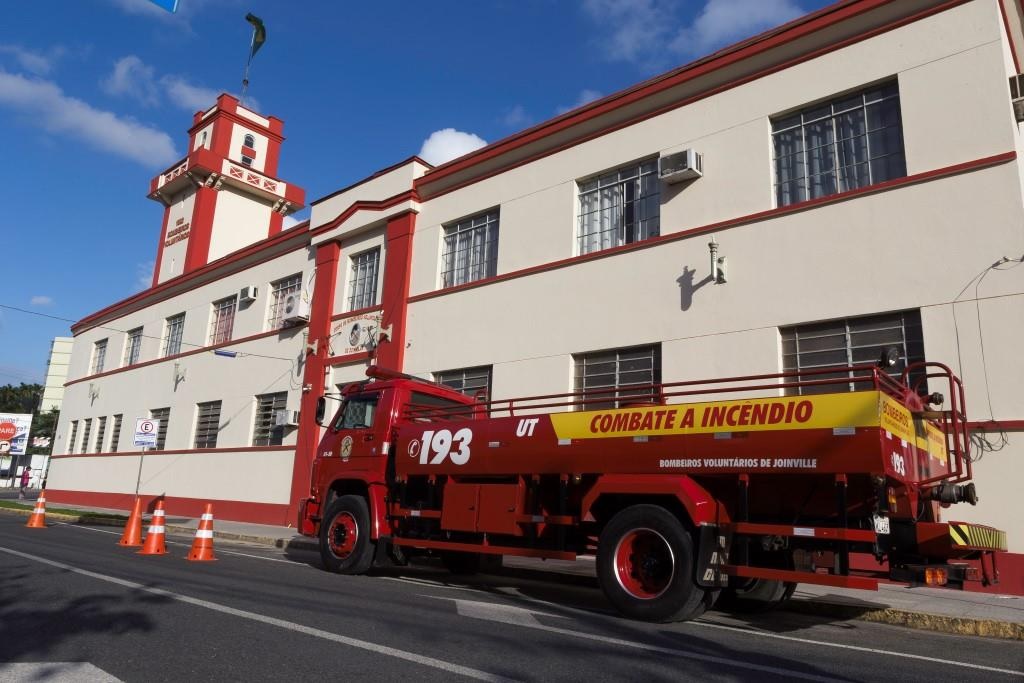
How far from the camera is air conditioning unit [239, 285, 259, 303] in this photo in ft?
74.4

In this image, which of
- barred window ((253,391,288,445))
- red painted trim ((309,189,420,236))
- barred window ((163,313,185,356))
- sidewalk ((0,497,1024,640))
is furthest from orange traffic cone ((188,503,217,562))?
barred window ((163,313,185,356))

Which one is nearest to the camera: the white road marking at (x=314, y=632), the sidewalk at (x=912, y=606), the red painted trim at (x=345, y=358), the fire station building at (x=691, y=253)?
the white road marking at (x=314, y=632)

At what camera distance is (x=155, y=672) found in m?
4.23

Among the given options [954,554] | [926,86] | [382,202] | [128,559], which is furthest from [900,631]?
[382,202]

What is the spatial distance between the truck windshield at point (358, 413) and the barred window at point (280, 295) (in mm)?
11541

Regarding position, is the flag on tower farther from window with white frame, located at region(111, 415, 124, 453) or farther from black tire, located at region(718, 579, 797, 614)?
black tire, located at region(718, 579, 797, 614)

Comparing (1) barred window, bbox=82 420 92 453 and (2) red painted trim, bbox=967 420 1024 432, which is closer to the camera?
(2) red painted trim, bbox=967 420 1024 432

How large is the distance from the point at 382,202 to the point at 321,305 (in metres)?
→ 3.45

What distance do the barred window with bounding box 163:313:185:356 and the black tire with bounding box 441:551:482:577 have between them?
1946 cm

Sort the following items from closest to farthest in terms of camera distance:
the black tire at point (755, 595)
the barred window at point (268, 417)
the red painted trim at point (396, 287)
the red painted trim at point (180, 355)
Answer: the black tire at point (755, 595)
the red painted trim at point (396, 287)
the barred window at point (268, 417)
the red painted trim at point (180, 355)

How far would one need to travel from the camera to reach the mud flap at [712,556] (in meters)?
6.32

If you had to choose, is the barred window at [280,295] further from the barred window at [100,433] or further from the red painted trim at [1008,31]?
the red painted trim at [1008,31]

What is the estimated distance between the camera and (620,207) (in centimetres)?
1430

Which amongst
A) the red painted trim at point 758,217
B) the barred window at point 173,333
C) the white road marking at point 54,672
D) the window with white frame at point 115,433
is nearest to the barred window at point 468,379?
the red painted trim at point 758,217
